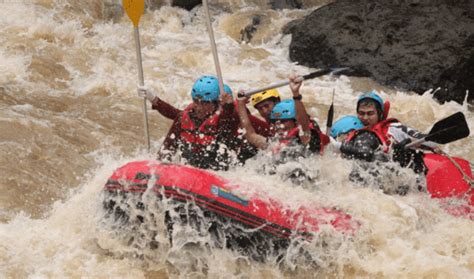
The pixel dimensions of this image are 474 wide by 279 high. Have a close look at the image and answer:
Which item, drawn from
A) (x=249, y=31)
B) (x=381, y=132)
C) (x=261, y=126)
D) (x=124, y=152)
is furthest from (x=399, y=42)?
(x=261, y=126)

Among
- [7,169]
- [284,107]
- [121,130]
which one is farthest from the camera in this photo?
[121,130]

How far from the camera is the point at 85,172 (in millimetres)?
5691

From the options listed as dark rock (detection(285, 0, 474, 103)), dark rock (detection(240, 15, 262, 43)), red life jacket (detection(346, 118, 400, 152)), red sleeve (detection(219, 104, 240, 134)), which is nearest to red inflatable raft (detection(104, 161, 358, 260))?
red sleeve (detection(219, 104, 240, 134))

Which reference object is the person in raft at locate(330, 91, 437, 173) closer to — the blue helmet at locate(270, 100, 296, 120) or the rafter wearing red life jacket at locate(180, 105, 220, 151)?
the blue helmet at locate(270, 100, 296, 120)

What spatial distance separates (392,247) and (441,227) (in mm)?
586

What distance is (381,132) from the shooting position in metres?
4.69

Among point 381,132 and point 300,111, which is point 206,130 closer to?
point 300,111

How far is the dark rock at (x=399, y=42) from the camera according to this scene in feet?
30.7

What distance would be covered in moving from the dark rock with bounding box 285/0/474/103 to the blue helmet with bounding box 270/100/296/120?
540cm

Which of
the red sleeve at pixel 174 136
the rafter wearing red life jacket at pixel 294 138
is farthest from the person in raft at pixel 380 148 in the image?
the red sleeve at pixel 174 136

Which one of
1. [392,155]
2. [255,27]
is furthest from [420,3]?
[392,155]

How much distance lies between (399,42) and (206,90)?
585 cm

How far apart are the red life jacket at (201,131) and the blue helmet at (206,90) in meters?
0.13

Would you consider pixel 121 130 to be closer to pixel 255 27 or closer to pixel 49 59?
pixel 49 59
